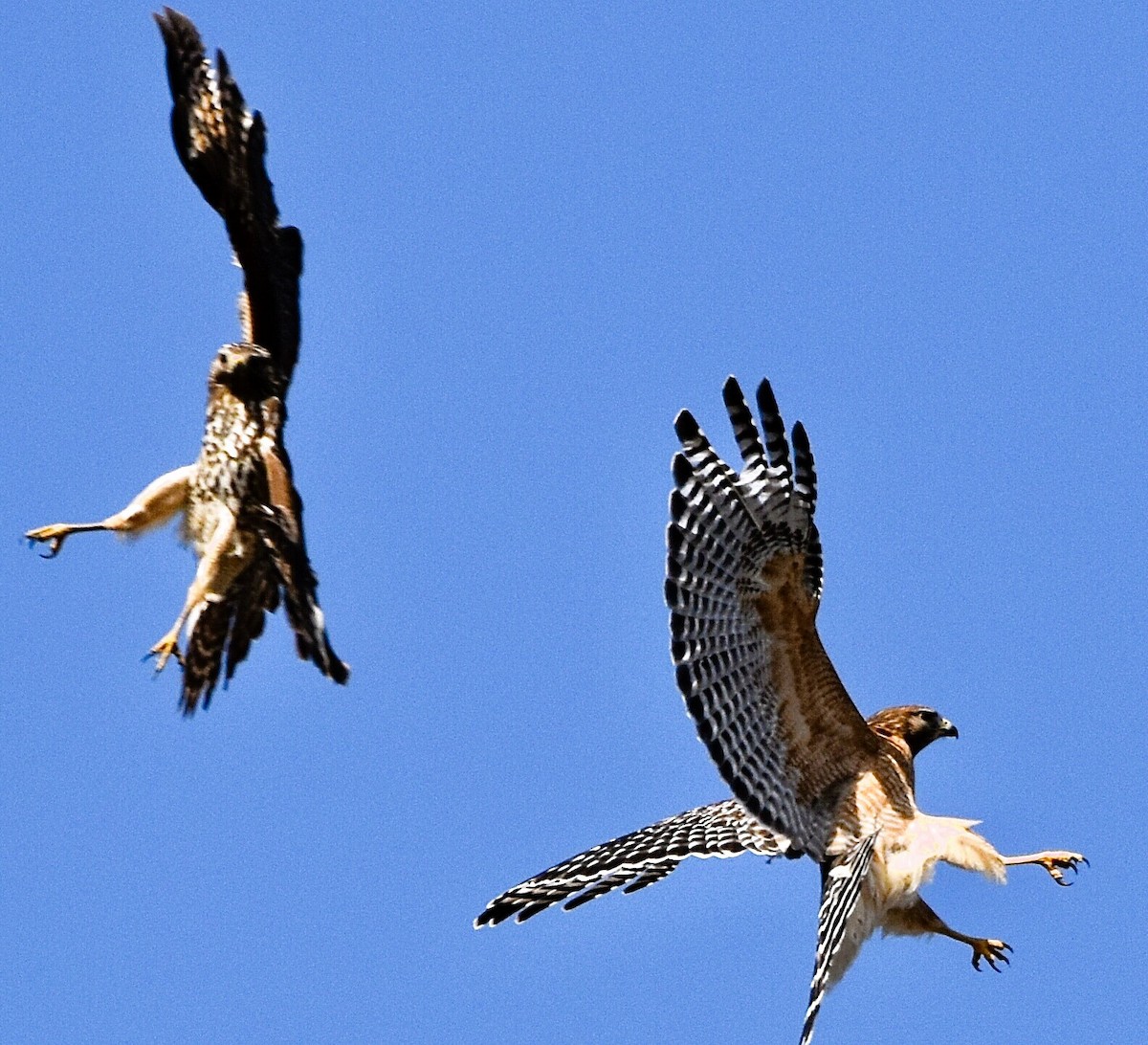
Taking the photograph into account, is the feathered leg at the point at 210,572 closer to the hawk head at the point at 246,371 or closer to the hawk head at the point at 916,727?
the hawk head at the point at 246,371

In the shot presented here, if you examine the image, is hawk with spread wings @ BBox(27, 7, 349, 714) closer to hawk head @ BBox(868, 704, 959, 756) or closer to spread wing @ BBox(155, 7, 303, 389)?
spread wing @ BBox(155, 7, 303, 389)

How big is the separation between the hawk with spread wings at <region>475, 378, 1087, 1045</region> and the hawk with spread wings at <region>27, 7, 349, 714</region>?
1491mm

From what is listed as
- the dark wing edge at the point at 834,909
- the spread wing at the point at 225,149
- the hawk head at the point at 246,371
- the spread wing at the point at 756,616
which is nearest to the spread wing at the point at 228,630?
the hawk head at the point at 246,371

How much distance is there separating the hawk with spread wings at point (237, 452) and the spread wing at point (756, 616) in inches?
56.3

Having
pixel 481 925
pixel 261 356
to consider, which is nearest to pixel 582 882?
pixel 481 925

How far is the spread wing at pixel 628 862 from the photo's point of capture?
14.6 metres

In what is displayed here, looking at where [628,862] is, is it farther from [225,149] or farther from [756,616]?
[225,149]

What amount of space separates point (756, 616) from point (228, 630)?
2347 millimetres

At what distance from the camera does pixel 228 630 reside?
579 inches

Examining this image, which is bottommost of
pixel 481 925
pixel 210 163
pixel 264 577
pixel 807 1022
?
pixel 807 1022

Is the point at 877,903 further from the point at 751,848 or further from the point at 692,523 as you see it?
the point at 692,523

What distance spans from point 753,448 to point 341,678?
1.86m

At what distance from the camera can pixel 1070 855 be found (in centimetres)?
1460

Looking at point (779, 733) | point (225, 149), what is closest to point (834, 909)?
point (779, 733)
